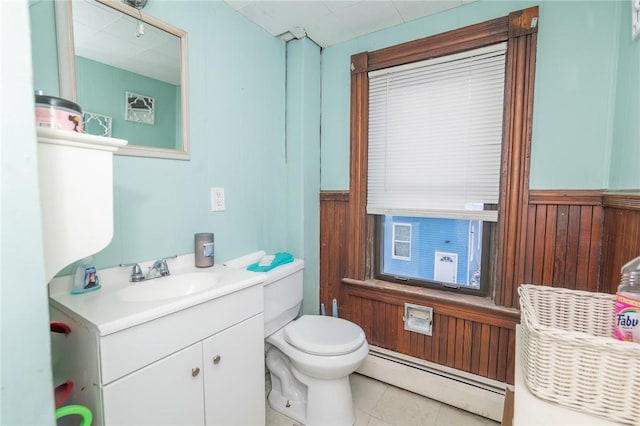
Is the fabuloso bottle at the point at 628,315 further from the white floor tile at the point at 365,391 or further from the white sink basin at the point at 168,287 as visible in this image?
the white floor tile at the point at 365,391

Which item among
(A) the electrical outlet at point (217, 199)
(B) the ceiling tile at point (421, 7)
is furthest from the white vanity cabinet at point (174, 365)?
(B) the ceiling tile at point (421, 7)

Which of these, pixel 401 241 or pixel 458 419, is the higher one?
pixel 401 241

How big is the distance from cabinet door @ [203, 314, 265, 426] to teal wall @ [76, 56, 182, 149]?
36.2 inches

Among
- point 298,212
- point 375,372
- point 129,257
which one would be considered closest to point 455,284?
point 375,372

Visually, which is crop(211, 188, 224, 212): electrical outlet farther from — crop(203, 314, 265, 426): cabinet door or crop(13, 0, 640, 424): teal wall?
crop(203, 314, 265, 426): cabinet door

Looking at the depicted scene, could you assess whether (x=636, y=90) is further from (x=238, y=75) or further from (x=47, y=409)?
(x=47, y=409)

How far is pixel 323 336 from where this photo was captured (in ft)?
5.11

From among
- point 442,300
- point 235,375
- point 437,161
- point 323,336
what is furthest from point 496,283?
point 235,375

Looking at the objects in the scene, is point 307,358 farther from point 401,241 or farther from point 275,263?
point 401,241

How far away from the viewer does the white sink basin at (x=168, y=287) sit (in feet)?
3.76

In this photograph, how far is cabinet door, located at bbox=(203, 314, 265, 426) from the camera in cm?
112

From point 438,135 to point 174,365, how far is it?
174cm

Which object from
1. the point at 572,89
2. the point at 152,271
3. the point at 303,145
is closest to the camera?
the point at 152,271

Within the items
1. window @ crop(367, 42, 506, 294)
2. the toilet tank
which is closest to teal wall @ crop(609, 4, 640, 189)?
window @ crop(367, 42, 506, 294)
